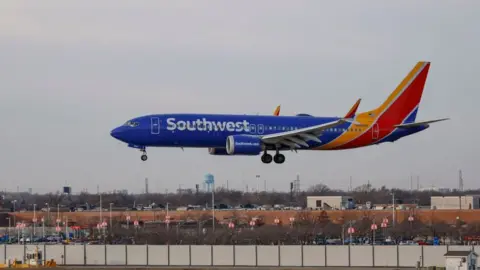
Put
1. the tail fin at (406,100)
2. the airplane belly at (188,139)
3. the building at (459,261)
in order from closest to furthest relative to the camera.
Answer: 1. the building at (459,261)
2. the airplane belly at (188,139)
3. the tail fin at (406,100)

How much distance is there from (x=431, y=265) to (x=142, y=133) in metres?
29.4

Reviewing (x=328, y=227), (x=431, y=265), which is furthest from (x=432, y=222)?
(x=431, y=265)

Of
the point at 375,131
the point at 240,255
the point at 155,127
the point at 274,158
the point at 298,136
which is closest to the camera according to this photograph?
the point at 155,127

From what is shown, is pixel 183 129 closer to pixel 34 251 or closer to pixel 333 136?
pixel 333 136

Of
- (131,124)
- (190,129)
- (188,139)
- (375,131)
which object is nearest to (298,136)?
(190,129)

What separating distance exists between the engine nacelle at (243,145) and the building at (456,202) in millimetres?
92852

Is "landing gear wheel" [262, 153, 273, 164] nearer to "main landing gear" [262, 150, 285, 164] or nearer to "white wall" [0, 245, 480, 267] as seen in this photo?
"main landing gear" [262, 150, 285, 164]

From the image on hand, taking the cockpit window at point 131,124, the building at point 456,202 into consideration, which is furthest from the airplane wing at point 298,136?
the building at point 456,202

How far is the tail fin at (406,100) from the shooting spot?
357ft

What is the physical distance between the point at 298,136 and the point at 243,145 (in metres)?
5.64

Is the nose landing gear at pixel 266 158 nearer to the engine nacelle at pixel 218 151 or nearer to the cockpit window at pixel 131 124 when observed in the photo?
the engine nacelle at pixel 218 151

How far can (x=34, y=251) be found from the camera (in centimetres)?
11094

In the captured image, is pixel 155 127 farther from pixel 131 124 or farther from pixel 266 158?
pixel 266 158

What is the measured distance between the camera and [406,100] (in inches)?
4432
